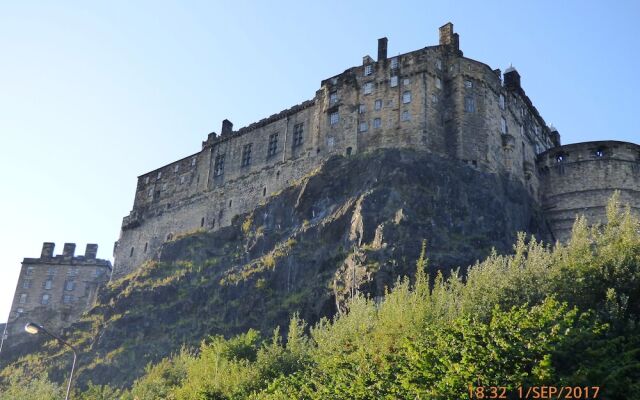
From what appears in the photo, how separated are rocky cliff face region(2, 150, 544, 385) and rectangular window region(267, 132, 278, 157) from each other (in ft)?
20.0

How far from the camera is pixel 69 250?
278 feet

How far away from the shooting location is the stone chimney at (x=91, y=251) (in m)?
84.2

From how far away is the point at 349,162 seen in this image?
47750 mm

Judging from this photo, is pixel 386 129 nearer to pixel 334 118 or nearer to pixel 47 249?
pixel 334 118

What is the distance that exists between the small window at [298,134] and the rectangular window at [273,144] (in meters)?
2.06

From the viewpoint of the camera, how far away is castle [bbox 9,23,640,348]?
47.4 metres

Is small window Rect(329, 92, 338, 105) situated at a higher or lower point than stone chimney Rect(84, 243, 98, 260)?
higher

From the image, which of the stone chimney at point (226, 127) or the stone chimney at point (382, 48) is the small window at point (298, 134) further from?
the stone chimney at point (226, 127)

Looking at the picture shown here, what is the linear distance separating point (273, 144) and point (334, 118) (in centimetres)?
708

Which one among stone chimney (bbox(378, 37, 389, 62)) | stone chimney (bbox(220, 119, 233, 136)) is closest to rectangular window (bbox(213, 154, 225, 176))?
stone chimney (bbox(220, 119, 233, 136))

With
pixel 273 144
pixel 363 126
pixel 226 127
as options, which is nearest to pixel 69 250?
pixel 226 127

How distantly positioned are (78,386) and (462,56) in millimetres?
34866

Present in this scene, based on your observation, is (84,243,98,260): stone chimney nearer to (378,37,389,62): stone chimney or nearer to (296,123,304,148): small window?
(296,123,304,148): small window


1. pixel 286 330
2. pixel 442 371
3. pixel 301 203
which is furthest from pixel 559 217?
pixel 442 371
